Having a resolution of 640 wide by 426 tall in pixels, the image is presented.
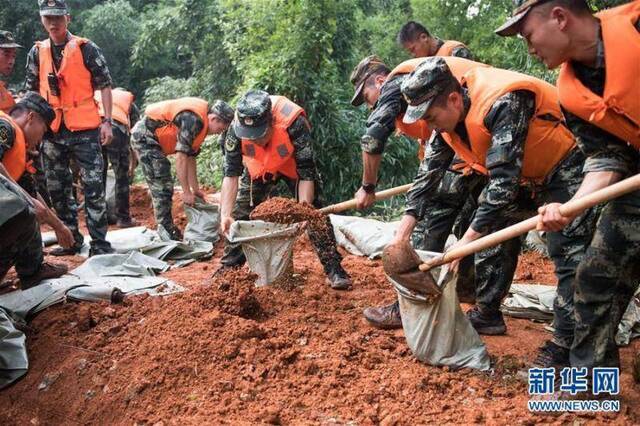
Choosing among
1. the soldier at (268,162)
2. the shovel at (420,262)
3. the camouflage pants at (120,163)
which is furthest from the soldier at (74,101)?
the shovel at (420,262)

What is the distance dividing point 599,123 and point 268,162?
259 cm

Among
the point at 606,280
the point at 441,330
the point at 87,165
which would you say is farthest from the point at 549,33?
the point at 87,165

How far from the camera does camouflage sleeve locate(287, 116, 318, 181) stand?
14.7 feet

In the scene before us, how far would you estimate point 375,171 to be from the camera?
164 inches

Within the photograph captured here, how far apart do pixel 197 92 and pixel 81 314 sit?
8.31 metres

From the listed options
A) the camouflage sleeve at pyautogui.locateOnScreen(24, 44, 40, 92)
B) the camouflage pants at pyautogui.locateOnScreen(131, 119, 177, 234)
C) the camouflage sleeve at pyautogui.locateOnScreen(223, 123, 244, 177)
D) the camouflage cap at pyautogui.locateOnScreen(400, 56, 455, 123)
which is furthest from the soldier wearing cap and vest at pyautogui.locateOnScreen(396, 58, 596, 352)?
the camouflage sleeve at pyautogui.locateOnScreen(24, 44, 40, 92)

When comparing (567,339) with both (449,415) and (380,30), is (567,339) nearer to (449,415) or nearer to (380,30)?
(449,415)

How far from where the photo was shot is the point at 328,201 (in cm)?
814

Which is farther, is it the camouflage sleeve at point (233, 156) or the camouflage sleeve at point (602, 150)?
the camouflage sleeve at point (233, 156)

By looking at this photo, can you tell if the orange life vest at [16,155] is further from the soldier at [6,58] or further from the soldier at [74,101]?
the soldier at [6,58]

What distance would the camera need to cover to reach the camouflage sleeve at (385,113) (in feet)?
12.7

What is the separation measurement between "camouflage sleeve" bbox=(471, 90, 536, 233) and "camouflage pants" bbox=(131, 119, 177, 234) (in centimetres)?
416

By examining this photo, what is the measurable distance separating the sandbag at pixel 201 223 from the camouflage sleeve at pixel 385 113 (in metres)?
3.05

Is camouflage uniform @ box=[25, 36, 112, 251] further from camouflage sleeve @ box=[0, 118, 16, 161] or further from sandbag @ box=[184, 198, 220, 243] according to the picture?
camouflage sleeve @ box=[0, 118, 16, 161]
